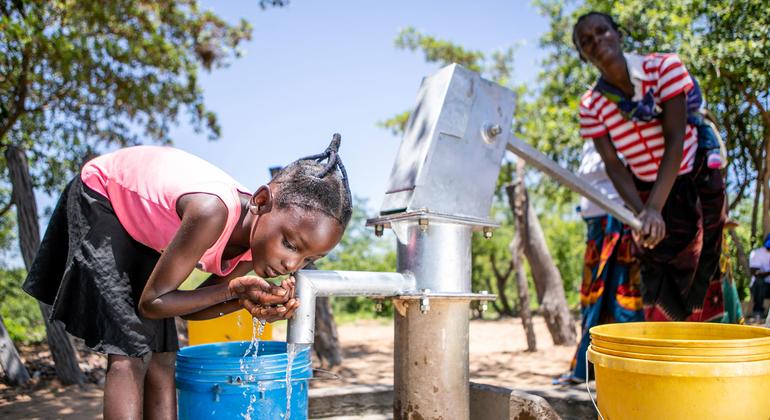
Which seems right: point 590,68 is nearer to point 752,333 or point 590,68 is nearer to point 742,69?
point 742,69

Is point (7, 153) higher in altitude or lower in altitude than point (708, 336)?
higher

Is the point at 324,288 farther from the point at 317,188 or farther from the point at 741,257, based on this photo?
the point at 741,257

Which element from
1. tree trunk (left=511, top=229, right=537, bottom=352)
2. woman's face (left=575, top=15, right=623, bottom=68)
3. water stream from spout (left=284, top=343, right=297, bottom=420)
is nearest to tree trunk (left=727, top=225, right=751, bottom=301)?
tree trunk (left=511, top=229, right=537, bottom=352)

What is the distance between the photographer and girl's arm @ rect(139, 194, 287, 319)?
161cm

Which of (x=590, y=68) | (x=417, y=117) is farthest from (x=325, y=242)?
(x=590, y=68)

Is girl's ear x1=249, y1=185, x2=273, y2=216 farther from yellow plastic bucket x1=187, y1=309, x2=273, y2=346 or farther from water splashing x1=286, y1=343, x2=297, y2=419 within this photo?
yellow plastic bucket x1=187, y1=309, x2=273, y2=346

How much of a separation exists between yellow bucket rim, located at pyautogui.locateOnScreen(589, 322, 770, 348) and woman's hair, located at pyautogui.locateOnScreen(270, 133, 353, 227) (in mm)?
749

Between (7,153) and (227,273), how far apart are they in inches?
140

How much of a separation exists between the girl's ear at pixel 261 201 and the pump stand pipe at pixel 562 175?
2.93ft

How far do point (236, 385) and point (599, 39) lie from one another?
2034 mm

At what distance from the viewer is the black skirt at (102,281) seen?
1.78 m

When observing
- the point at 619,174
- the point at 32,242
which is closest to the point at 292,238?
the point at 619,174

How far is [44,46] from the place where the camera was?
5.59 m

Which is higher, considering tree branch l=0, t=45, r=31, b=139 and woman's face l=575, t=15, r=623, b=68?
tree branch l=0, t=45, r=31, b=139
